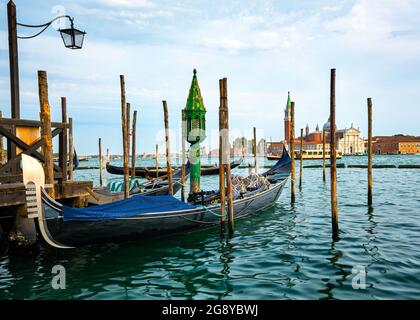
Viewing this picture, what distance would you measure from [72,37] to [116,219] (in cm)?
370

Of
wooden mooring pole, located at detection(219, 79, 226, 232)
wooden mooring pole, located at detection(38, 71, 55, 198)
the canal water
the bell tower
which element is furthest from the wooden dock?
the bell tower

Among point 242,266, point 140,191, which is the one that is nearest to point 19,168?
point 242,266

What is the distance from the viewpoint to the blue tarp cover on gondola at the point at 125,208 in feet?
23.0

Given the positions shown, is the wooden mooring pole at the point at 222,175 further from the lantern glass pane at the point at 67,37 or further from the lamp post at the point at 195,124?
the lamp post at the point at 195,124

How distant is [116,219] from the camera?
765 cm

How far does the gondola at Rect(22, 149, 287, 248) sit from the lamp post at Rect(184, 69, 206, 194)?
3.74m

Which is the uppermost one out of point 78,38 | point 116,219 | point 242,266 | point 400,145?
point 78,38

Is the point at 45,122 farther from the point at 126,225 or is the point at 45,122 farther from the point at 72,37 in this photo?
the point at 126,225

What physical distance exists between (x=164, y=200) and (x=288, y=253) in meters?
3.10

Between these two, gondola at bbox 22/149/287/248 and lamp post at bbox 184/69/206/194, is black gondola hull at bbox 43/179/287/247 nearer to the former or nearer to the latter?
gondola at bbox 22/149/287/248

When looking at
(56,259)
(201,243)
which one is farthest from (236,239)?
(56,259)

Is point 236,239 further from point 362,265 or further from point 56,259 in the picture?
point 56,259

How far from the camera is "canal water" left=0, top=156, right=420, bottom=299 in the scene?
220 inches
